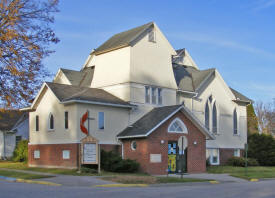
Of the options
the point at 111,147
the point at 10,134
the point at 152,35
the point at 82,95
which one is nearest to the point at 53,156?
the point at 111,147

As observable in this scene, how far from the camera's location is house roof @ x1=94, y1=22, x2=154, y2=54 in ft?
112

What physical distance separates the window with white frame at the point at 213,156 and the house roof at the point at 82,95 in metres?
11.4

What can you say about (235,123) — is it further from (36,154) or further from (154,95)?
(36,154)

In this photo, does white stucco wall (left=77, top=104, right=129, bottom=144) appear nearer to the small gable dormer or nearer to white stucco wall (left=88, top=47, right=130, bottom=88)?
white stucco wall (left=88, top=47, right=130, bottom=88)

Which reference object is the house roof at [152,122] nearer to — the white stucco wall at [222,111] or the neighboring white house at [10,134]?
the white stucco wall at [222,111]

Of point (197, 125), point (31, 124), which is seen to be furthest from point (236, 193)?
point (31, 124)

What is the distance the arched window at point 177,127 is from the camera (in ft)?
102

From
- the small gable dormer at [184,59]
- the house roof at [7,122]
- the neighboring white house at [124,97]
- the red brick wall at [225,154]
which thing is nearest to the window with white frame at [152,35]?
the neighboring white house at [124,97]

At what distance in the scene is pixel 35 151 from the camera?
34.0 meters

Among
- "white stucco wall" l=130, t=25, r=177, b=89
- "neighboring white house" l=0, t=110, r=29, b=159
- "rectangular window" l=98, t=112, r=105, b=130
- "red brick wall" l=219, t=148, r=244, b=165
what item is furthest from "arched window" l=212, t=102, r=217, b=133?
"neighboring white house" l=0, t=110, r=29, b=159

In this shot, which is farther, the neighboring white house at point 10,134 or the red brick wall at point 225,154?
the neighboring white house at point 10,134

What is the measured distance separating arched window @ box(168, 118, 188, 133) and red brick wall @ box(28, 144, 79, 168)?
6.93m

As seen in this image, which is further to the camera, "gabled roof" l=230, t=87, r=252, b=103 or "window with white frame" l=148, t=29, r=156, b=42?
"gabled roof" l=230, t=87, r=252, b=103

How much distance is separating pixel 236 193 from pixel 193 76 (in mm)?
24131
